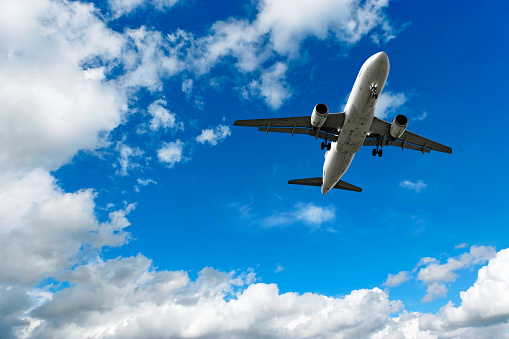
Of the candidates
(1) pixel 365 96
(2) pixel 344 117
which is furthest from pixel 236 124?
(1) pixel 365 96

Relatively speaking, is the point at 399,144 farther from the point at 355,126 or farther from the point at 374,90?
the point at 374,90

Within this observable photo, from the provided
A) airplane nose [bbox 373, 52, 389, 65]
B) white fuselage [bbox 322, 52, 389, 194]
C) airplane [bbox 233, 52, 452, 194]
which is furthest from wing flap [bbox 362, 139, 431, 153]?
airplane nose [bbox 373, 52, 389, 65]

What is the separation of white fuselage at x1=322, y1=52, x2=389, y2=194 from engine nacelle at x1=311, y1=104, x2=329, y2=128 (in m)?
1.83

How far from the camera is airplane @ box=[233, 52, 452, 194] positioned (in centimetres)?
2716

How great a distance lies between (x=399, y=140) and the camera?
1522 inches

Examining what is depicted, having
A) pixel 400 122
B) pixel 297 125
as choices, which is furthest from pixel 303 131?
pixel 400 122

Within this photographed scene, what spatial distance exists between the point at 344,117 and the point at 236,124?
33.8 ft

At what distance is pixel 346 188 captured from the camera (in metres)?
47.8

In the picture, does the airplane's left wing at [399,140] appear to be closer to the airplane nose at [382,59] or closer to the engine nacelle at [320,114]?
the engine nacelle at [320,114]

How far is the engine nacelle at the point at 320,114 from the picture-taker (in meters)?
31.3

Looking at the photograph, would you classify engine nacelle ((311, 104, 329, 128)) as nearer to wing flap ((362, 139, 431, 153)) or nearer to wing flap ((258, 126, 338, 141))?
wing flap ((258, 126, 338, 141))

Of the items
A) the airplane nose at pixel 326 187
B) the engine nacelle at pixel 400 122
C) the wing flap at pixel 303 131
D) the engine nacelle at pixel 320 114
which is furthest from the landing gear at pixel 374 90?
the airplane nose at pixel 326 187

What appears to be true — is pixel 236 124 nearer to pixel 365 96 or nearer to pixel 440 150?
pixel 365 96

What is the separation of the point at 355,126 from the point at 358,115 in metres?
1.35
